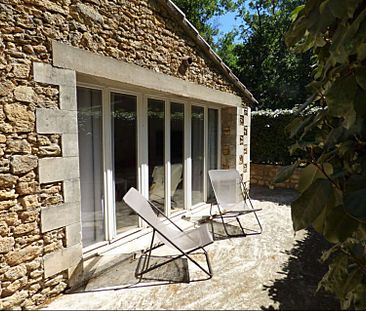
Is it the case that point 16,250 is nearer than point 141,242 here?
Yes

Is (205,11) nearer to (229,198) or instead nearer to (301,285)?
(229,198)

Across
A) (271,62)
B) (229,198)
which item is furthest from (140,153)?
(271,62)

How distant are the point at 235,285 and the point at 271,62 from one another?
54.6ft

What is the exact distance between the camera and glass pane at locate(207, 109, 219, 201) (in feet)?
23.7

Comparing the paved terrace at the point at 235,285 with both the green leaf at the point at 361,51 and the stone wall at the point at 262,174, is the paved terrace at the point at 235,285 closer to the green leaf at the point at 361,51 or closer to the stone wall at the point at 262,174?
the green leaf at the point at 361,51

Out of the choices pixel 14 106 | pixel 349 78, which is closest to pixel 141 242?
pixel 14 106

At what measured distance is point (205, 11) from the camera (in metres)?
19.2

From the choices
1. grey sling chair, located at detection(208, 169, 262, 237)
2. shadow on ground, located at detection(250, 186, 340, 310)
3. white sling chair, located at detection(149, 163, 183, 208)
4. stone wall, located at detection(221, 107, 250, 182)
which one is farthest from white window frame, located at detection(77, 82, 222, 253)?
shadow on ground, located at detection(250, 186, 340, 310)

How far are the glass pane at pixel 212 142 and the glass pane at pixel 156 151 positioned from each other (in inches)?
79.7

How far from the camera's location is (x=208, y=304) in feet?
9.61

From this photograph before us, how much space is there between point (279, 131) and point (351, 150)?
9241 mm

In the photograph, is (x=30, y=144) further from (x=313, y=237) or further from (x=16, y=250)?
(x=313, y=237)

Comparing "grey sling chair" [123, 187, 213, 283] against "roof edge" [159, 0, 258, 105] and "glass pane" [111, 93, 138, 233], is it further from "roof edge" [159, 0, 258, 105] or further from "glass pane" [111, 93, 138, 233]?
"roof edge" [159, 0, 258, 105]

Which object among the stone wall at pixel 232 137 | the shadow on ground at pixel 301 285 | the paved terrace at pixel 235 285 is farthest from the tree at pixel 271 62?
the shadow on ground at pixel 301 285
